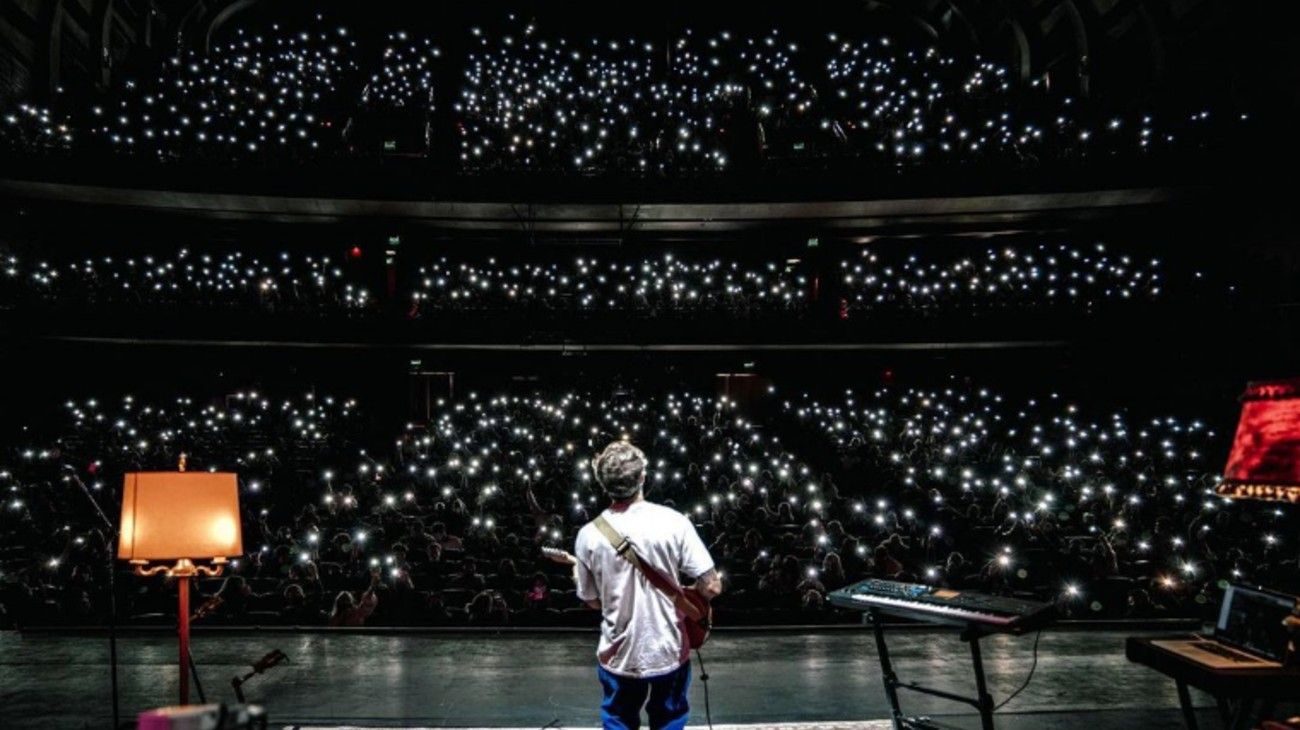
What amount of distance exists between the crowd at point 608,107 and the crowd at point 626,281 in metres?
2.26

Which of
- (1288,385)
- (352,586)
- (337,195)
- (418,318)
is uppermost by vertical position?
(337,195)

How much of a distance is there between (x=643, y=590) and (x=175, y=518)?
1.81 metres

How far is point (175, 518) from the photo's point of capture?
8.31 feet

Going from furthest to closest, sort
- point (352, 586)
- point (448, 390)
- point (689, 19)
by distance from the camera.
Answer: point (689, 19) → point (448, 390) → point (352, 586)

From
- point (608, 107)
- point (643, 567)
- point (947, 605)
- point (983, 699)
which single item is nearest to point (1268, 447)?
point (947, 605)

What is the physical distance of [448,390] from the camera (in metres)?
15.4

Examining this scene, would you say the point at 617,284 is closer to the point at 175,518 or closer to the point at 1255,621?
the point at 175,518

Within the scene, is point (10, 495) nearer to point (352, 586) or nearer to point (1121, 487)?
point (352, 586)

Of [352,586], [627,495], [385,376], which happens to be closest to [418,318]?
[385,376]

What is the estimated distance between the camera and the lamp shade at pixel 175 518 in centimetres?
250

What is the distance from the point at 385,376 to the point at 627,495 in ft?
45.5

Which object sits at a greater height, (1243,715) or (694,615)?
(694,615)

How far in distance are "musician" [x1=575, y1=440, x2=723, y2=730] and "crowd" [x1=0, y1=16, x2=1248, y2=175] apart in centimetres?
1126

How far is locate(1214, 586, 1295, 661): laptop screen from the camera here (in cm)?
254
